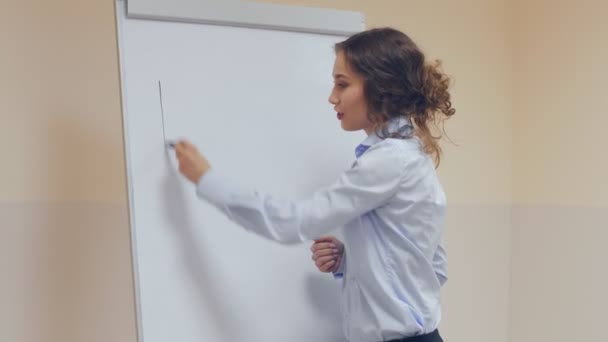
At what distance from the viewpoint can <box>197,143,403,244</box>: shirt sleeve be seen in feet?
3.60

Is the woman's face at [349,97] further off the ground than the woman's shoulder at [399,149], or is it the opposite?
the woman's face at [349,97]

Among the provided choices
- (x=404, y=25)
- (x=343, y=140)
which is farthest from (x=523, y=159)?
(x=343, y=140)

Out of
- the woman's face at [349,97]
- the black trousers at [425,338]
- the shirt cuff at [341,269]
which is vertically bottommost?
the black trousers at [425,338]

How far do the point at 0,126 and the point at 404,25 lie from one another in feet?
3.77

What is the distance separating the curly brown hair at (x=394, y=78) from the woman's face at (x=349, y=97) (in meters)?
0.01

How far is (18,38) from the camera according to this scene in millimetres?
1421

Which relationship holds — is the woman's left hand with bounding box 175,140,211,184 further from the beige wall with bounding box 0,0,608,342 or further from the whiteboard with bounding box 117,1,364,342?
the beige wall with bounding box 0,0,608,342

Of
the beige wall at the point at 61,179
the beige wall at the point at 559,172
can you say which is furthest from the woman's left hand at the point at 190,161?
the beige wall at the point at 559,172

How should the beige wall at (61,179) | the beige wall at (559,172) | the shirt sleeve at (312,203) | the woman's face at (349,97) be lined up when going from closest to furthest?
the shirt sleeve at (312,203) → the woman's face at (349,97) → the beige wall at (61,179) → the beige wall at (559,172)

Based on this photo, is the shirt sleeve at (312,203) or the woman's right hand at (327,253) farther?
the woman's right hand at (327,253)

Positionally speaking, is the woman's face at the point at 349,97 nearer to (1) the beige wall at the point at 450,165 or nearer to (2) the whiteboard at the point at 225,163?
(2) the whiteboard at the point at 225,163

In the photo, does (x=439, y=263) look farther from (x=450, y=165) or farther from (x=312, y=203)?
(x=450, y=165)

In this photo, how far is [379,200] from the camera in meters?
1.11

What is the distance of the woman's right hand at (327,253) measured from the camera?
1311 millimetres
